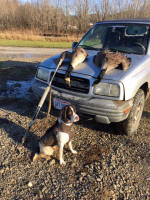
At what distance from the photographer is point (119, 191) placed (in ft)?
7.95

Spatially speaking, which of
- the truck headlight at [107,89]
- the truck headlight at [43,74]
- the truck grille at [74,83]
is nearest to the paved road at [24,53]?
the truck headlight at [43,74]

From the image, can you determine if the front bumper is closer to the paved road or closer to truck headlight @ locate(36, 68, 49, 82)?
truck headlight @ locate(36, 68, 49, 82)

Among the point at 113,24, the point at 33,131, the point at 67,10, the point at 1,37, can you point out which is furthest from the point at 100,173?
the point at 67,10

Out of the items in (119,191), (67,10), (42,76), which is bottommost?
(119,191)

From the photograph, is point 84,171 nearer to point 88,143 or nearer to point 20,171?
point 88,143

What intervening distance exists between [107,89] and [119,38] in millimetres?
1921

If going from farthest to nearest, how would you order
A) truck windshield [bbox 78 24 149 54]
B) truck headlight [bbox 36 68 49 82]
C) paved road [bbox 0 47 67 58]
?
paved road [bbox 0 47 67 58], truck windshield [bbox 78 24 149 54], truck headlight [bbox 36 68 49 82]

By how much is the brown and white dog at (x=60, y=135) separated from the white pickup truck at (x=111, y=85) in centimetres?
47

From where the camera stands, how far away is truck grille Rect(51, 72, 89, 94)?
3.04 meters

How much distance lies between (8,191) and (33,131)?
1373 millimetres

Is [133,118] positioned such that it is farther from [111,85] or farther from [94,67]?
[94,67]

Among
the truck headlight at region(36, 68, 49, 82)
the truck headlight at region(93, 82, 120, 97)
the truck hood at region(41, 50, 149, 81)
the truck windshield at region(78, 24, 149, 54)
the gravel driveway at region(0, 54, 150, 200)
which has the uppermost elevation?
the truck windshield at region(78, 24, 149, 54)

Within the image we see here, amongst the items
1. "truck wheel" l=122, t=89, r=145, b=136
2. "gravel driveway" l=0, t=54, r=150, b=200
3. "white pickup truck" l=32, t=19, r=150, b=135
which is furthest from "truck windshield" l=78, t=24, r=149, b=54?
"gravel driveway" l=0, t=54, r=150, b=200

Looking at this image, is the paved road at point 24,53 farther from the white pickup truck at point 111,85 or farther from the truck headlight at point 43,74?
the white pickup truck at point 111,85
